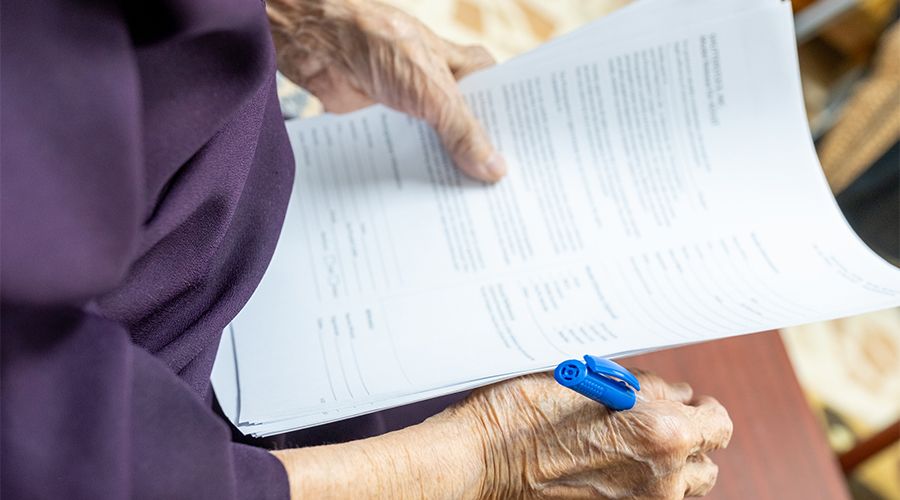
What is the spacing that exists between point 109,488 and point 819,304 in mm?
437

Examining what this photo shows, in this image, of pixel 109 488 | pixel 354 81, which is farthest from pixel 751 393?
pixel 109 488

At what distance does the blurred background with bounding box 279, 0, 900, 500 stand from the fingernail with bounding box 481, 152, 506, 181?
55cm

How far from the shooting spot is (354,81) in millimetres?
693

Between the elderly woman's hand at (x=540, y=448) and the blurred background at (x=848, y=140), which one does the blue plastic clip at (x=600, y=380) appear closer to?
the elderly woman's hand at (x=540, y=448)

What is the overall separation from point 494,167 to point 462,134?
4 centimetres

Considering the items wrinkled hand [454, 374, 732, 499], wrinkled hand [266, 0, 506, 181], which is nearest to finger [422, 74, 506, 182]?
wrinkled hand [266, 0, 506, 181]

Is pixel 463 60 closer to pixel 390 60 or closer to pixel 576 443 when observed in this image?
pixel 390 60

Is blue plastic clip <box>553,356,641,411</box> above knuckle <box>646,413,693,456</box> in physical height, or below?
above

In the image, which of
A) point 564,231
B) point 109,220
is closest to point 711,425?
point 564,231

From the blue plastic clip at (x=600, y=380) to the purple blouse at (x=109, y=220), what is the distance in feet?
0.57

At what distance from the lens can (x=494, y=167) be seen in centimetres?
63

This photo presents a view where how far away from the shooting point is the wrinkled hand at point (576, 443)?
48cm

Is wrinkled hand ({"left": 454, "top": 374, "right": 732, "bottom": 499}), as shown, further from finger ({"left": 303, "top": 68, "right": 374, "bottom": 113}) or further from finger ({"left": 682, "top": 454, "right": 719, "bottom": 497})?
finger ({"left": 303, "top": 68, "right": 374, "bottom": 113})

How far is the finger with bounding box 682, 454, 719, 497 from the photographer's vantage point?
519 mm
